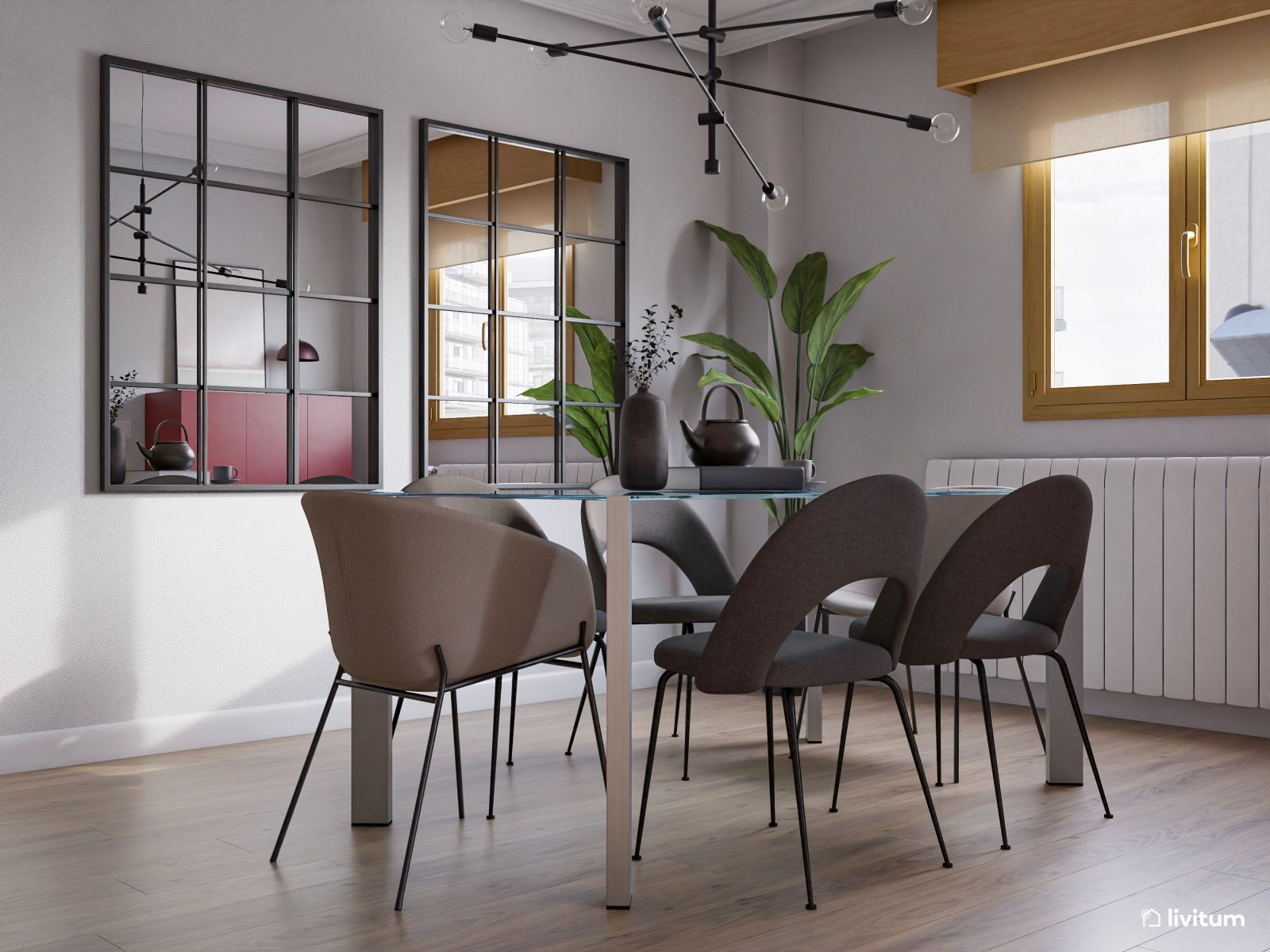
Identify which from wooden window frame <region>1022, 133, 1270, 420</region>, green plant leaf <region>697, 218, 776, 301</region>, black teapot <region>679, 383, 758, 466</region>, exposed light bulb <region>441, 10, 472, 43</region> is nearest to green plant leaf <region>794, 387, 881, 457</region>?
green plant leaf <region>697, 218, 776, 301</region>

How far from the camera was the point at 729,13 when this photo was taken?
495 centimetres

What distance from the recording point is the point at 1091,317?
170 inches

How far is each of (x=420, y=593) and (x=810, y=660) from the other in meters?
0.81

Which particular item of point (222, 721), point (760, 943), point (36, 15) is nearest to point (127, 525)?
point (222, 721)

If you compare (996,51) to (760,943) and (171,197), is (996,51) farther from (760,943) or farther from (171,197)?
(760,943)

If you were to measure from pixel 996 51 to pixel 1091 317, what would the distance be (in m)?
1.06

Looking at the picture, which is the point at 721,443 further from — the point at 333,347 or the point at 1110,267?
the point at 1110,267

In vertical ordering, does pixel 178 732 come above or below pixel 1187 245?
below

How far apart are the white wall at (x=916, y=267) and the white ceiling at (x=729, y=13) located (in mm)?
298

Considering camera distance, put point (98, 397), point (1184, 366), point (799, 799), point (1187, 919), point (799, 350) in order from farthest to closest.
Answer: point (799, 350)
point (1184, 366)
point (98, 397)
point (799, 799)
point (1187, 919)

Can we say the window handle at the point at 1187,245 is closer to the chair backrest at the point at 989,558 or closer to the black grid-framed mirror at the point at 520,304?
the chair backrest at the point at 989,558

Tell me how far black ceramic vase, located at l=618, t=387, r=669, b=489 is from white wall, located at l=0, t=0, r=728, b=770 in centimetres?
183

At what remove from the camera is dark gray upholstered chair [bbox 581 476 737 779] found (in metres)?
3.43

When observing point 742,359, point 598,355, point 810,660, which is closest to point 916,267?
point 742,359
